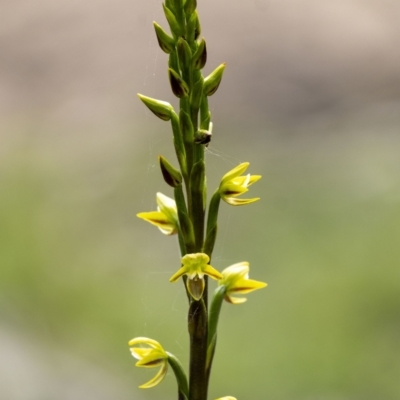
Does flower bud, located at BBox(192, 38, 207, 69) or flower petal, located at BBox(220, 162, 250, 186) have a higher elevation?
flower bud, located at BBox(192, 38, 207, 69)

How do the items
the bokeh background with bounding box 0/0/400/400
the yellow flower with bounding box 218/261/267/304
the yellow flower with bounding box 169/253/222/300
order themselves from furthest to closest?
the bokeh background with bounding box 0/0/400/400 → the yellow flower with bounding box 218/261/267/304 → the yellow flower with bounding box 169/253/222/300

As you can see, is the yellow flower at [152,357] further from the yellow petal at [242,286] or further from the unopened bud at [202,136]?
the unopened bud at [202,136]

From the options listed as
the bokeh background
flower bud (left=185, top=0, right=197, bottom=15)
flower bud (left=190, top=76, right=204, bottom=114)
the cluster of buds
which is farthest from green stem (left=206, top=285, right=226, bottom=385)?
the bokeh background

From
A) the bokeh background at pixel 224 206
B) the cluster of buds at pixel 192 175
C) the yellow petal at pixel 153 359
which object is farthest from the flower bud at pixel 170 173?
the bokeh background at pixel 224 206

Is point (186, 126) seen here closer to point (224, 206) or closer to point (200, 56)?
point (200, 56)

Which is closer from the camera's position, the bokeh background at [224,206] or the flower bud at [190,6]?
the flower bud at [190,6]

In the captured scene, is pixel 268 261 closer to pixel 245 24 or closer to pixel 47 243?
pixel 47 243

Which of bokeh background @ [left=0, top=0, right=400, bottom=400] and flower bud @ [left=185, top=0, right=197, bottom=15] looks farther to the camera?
bokeh background @ [left=0, top=0, right=400, bottom=400]

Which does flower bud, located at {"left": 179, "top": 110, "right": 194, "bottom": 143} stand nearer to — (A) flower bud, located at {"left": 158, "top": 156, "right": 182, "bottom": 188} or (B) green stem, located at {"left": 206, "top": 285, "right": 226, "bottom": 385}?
(A) flower bud, located at {"left": 158, "top": 156, "right": 182, "bottom": 188}
